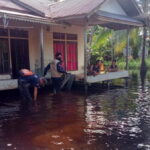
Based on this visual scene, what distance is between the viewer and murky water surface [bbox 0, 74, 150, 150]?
17.5 ft

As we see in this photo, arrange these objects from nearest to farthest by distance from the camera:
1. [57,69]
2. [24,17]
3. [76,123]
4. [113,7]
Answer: [76,123]
[24,17]
[57,69]
[113,7]

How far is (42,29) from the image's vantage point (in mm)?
11461

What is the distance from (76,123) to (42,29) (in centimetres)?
597

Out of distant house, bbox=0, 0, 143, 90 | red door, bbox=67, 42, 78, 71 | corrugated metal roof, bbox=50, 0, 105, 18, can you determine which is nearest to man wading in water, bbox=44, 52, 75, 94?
distant house, bbox=0, 0, 143, 90

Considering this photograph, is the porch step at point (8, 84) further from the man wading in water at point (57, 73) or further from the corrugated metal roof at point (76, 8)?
the corrugated metal roof at point (76, 8)

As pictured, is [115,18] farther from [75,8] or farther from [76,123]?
[76,123]

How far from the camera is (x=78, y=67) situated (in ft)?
51.2

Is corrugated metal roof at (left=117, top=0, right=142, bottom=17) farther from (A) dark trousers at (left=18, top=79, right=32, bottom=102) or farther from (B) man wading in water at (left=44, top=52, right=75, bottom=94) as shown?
(A) dark trousers at (left=18, top=79, right=32, bottom=102)

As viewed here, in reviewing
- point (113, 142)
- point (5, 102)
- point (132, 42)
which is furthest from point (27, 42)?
point (132, 42)

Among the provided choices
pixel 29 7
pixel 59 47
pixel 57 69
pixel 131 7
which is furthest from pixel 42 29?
pixel 131 7

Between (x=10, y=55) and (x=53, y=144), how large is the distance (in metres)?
7.39

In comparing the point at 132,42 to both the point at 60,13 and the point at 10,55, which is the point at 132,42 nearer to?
the point at 60,13

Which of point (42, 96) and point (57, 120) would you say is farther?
point (42, 96)

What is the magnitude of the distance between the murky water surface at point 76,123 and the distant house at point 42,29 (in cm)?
231
